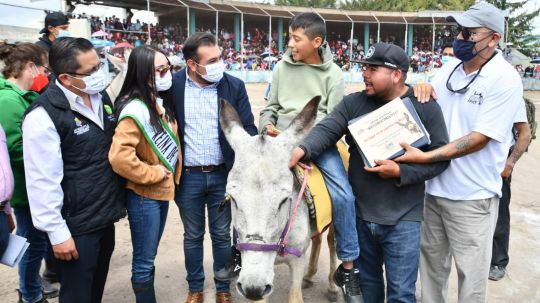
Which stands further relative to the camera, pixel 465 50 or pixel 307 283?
pixel 307 283

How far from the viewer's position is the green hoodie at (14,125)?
10.9 ft

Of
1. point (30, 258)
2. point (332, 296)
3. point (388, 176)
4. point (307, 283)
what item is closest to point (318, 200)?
point (388, 176)

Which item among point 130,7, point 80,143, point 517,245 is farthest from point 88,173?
point 130,7

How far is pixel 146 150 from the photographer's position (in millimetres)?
3289

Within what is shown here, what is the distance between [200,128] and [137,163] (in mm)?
769

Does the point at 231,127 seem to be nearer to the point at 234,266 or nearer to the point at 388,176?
the point at 234,266

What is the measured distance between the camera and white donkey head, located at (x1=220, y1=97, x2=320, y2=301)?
2.54 m

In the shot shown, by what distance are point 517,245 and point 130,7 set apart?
29.6m

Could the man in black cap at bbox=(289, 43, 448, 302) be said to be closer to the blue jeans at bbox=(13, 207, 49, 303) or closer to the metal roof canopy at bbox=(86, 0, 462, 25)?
the blue jeans at bbox=(13, 207, 49, 303)

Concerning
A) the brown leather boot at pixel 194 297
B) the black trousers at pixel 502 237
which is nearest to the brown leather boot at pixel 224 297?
the brown leather boot at pixel 194 297

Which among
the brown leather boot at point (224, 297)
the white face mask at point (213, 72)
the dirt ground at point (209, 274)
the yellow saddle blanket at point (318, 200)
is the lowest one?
the dirt ground at point (209, 274)

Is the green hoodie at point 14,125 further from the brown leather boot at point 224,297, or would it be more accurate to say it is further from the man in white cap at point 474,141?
the man in white cap at point 474,141

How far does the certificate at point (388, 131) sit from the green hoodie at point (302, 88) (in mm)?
812

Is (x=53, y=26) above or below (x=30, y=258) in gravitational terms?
above
